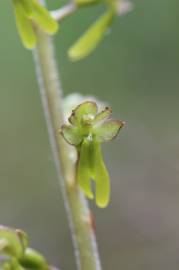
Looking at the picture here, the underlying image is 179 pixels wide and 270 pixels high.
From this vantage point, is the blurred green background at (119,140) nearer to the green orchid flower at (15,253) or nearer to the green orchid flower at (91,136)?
the green orchid flower at (15,253)

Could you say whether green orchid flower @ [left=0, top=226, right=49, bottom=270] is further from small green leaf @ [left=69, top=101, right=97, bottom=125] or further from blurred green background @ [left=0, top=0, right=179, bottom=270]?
blurred green background @ [left=0, top=0, right=179, bottom=270]

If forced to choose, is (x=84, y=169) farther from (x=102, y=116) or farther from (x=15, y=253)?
(x=15, y=253)

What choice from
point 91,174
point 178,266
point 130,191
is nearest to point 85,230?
point 91,174

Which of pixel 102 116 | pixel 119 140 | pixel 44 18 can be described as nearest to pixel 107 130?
pixel 102 116

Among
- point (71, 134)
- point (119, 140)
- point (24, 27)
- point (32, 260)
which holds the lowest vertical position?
point (32, 260)

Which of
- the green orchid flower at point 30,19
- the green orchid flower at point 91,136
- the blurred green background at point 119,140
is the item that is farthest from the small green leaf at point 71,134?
the blurred green background at point 119,140

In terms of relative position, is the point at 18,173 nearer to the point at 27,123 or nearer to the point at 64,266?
the point at 27,123

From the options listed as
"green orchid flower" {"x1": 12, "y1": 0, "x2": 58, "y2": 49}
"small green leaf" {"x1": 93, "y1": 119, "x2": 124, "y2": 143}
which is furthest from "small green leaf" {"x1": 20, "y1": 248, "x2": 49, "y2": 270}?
"green orchid flower" {"x1": 12, "y1": 0, "x2": 58, "y2": 49}
